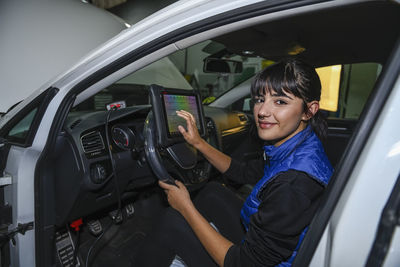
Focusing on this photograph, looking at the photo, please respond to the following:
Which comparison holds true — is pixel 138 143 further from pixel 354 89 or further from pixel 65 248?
pixel 354 89

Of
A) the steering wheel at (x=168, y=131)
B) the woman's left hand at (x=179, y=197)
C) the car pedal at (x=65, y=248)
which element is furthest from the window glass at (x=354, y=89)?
the car pedal at (x=65, y=248)

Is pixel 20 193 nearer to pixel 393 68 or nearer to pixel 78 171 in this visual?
pixel 78 171

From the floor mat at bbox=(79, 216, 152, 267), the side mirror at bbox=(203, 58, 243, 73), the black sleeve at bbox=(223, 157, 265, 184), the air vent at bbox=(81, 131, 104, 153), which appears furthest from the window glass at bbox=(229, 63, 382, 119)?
the air vent at bbox=(81, 131, 104, 153)

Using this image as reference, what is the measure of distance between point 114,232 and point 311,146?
1892 millimetres

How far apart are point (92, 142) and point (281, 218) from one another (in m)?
1.08

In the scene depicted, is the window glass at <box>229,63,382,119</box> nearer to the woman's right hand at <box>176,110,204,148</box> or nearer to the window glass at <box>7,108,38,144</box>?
the woman's right hand at <box>176,110,204,148</box>

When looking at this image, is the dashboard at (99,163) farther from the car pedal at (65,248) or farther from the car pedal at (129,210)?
the car pedal at (129,210)

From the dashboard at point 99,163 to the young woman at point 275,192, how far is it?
36 centimetres

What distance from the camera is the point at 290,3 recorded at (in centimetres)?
75

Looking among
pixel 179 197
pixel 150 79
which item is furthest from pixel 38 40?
pixel 179 197

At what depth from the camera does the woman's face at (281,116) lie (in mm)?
1034

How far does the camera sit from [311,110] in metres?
1.07

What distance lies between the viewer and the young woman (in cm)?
87

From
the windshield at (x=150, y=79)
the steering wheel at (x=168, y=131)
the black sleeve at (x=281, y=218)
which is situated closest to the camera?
the black sleeve at (x=281, y=218)
